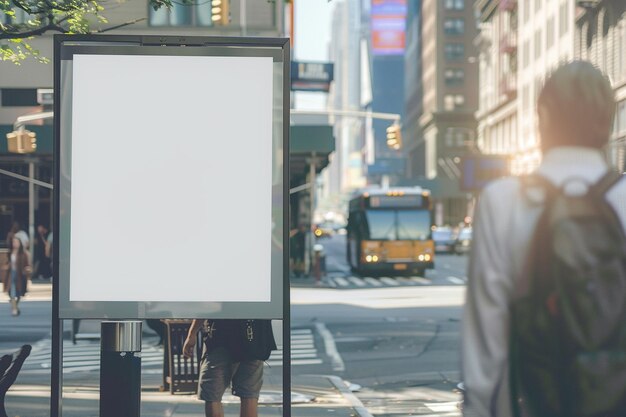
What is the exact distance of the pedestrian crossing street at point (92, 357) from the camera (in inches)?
608

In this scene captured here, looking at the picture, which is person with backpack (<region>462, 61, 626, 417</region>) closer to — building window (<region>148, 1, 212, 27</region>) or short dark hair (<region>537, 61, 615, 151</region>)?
short dark hair (<region>537, 61, 615, 151</region>)

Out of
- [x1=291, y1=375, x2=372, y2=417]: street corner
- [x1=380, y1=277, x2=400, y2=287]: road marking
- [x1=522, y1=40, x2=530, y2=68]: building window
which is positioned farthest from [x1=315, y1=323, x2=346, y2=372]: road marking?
[x1=522, y1=40, x2=530, y2=68]: building window

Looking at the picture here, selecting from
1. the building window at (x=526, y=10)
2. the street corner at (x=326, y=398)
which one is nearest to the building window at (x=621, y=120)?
the building window at (x=526, y=10)

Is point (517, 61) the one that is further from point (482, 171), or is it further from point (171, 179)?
point (171, 179)

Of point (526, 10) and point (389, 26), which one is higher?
point (389, 26)

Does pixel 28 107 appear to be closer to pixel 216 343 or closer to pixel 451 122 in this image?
pixel 216 343

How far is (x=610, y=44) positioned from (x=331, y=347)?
4099cm

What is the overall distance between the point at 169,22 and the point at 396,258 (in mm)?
13591

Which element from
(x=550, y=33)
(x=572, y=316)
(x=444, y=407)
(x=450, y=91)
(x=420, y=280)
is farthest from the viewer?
(x=450, y=91)

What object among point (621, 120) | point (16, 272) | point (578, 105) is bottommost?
point (16, 272)

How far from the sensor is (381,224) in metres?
41.3

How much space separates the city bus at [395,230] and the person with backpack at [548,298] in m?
37.6

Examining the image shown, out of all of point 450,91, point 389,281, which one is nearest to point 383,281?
point 389,281

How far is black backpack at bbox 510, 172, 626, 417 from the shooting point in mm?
3490
